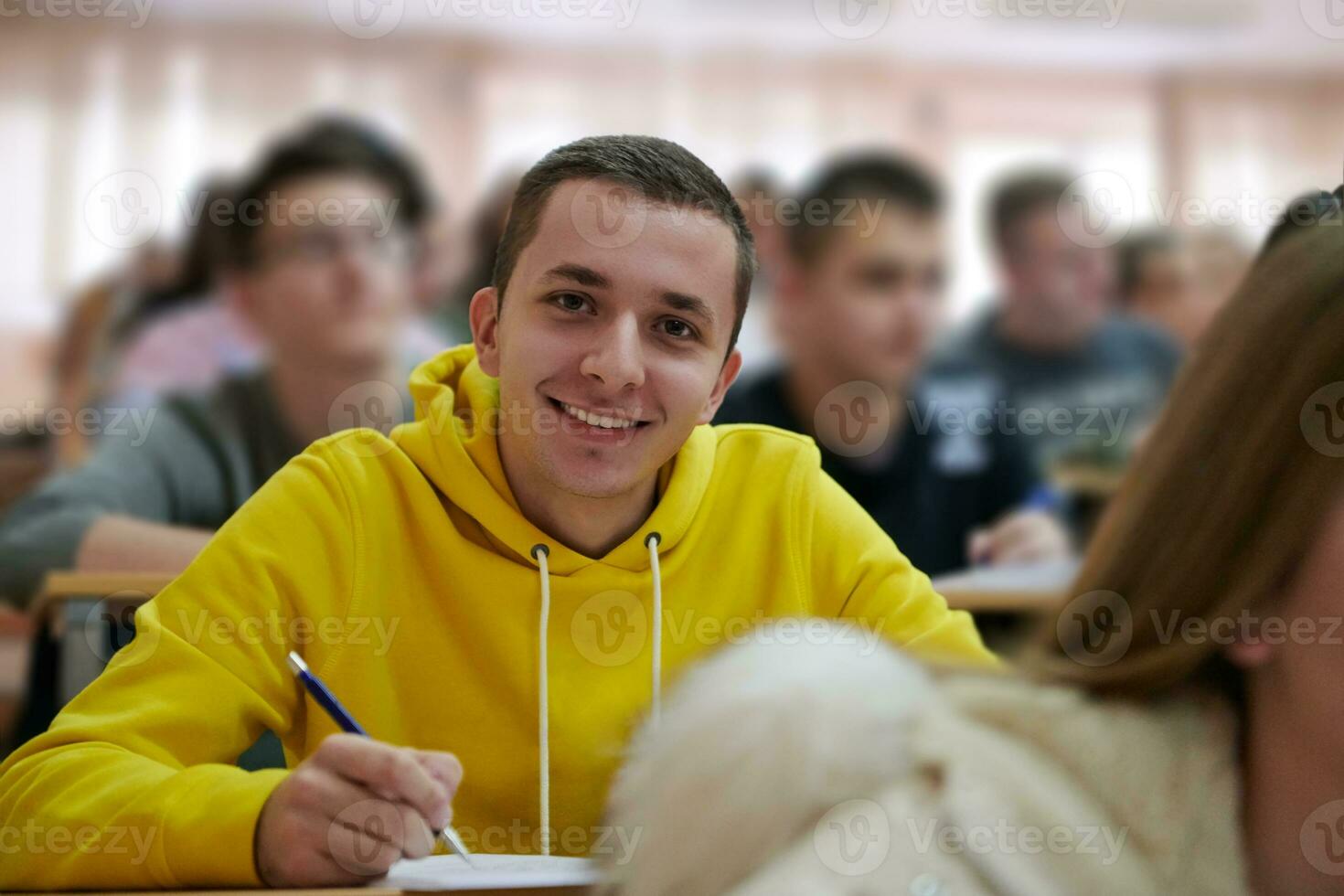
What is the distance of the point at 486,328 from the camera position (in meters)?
1.12

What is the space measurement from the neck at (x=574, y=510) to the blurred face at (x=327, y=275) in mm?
938

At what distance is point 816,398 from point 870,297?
43 cm

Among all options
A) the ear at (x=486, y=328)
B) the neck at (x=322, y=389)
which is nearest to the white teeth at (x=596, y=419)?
the ear at (x=486, y=328)

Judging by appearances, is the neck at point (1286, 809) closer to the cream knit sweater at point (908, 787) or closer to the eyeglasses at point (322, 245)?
the cream knit sweater at point (908, 787)

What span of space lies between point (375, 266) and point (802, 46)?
5028mm

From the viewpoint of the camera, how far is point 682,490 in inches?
43.6

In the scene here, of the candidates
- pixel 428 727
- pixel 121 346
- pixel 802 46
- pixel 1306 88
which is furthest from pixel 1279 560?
pixel 1306 88

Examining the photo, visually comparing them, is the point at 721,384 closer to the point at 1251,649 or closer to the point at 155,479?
the point at 1251,649

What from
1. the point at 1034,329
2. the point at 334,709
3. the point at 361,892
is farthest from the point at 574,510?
the point at 1034,329

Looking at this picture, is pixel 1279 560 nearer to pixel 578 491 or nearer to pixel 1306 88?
Result: pixel 578 491

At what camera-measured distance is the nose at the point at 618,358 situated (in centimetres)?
100

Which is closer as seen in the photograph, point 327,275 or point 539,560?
point 539,560

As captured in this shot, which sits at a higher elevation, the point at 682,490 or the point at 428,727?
the point at 682,490

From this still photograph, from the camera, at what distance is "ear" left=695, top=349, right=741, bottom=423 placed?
1.09 m
